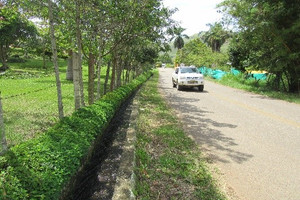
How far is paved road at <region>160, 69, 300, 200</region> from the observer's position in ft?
11.7

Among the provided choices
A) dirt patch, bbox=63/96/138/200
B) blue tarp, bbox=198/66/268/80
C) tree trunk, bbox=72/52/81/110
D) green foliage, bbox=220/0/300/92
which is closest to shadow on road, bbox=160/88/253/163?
dirt patch, bbox=63/96/138/200

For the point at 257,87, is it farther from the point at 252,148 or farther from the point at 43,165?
the point at 43,165

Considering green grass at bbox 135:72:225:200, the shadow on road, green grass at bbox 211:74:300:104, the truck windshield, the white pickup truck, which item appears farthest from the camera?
the truck windshield

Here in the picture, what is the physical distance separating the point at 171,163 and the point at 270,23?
1301 centimetres

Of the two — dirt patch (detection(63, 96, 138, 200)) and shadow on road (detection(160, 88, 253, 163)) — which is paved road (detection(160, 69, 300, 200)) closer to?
shadow on road (detection(160, 88, 253, 163))

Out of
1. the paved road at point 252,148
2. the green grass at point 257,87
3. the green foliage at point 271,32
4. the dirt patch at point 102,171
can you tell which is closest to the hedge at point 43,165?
the dirt patch at point 102,171

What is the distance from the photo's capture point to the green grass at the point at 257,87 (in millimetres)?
13523

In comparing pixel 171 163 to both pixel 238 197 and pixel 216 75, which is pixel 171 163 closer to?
pixel 238 197

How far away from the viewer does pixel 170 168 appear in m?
4.08

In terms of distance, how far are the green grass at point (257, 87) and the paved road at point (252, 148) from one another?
5.26 meters

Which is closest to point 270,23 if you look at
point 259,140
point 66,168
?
point 259,140

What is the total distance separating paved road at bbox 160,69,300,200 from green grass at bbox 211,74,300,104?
526cm

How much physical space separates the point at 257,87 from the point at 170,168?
1712cm

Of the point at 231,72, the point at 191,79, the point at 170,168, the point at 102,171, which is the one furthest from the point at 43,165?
the point at 231,72
